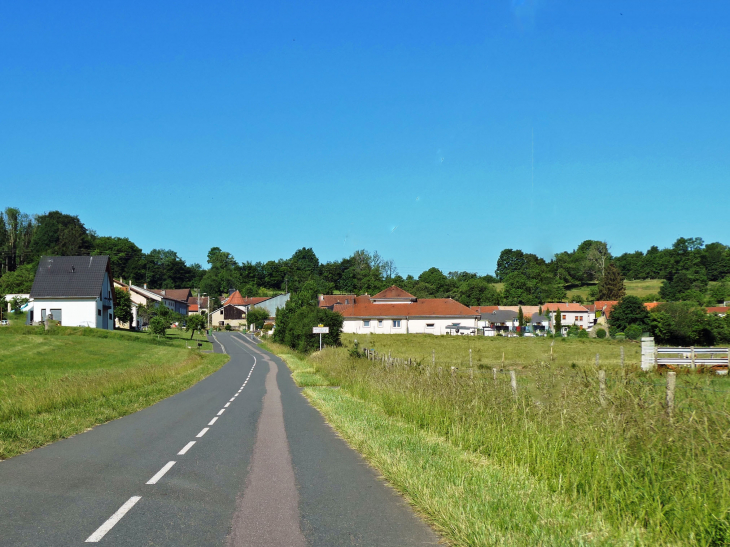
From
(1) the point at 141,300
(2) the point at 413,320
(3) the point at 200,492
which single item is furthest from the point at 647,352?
(1) the point at 141,300

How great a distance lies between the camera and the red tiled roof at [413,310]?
3853 inches

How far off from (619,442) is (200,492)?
529 cm

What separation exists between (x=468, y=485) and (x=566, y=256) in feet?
575

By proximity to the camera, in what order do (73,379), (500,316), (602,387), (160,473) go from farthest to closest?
1. (500,316)
2. (73,379)
3. (160,473)
4. (602,387)

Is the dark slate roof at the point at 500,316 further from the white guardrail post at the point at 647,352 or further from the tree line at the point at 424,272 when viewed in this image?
the white guardrail post at the point at 647,352

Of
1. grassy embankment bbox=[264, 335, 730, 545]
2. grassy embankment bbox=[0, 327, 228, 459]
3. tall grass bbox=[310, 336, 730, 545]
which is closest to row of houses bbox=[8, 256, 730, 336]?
grassy embankment bbox=[0, 327, 228, 459]

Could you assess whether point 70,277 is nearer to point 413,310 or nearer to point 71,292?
point 71,292

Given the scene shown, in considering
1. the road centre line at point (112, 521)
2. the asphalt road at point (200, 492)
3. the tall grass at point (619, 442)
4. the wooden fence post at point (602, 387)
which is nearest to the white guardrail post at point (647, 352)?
the tall grass at point (619, 442)

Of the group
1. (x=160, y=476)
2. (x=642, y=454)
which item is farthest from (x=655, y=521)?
(x=160, y=476)

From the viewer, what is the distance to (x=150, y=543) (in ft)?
18.7

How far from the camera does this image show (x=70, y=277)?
72562 millimetres

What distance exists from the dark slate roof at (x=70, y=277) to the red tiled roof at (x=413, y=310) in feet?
126

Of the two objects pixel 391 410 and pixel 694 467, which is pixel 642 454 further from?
pixel 391 410

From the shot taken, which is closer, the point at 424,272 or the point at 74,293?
the point at 74,293
